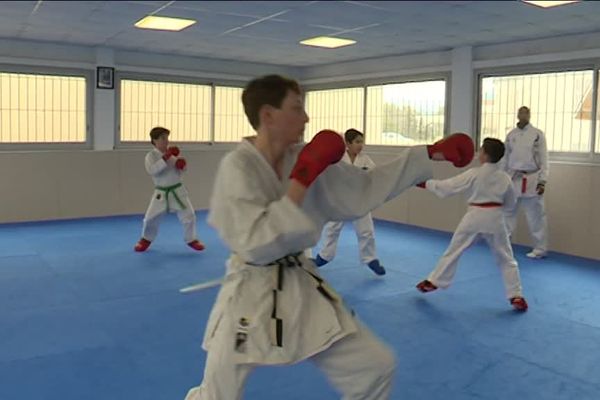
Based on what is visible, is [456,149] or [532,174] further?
[532,174]

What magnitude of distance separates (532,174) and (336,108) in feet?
14.4

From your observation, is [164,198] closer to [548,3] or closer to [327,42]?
[327,42]

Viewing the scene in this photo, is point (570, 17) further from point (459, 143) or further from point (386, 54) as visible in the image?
point (459, 143)

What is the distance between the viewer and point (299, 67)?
34.8 feet

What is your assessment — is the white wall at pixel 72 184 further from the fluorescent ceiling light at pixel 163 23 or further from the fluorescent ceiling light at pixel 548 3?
the fluorescent ceiling light at pixel 548 3

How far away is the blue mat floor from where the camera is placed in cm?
308

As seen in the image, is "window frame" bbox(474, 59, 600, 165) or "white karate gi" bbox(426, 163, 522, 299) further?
"window frame" bbox(474, 59, 600, 165)

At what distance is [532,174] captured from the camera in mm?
6609

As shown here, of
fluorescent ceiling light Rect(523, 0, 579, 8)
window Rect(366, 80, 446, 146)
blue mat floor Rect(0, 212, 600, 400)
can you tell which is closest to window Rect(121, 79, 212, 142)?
window Rect(366, 80, 446, 146)

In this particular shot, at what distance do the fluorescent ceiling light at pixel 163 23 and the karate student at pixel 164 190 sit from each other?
1.14 meters

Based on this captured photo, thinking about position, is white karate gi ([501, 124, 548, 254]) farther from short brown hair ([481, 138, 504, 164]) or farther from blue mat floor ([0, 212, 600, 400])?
short brown hair ([481, 138, 504, 164])

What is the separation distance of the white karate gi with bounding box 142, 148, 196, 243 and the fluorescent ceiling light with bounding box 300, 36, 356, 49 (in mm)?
2460

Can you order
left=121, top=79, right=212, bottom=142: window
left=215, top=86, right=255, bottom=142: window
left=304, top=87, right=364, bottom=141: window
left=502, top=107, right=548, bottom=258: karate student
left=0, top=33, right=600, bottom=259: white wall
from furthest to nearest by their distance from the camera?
1. left=215, top=86, right=255, bottom=142: window
2. left=304, top=87, right=364, bottom=141: window
3. left=121, top=79, right=212, bottom=142: window
4. left=0, top=33, right=600, bottom=259: white wall
5. left=502, top=107, right=548, bottom=258: karate student

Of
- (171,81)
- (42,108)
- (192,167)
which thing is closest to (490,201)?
(192,167)
